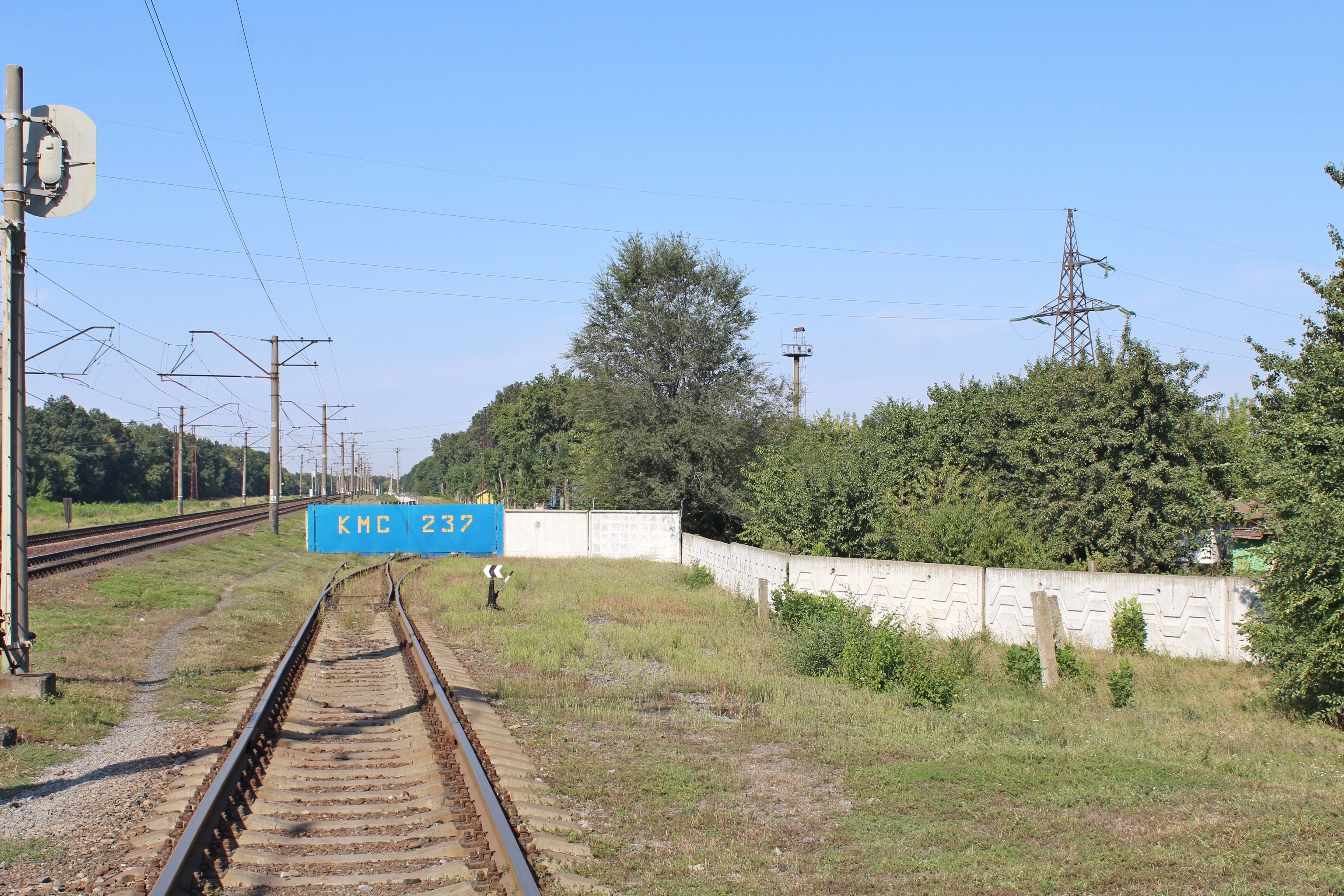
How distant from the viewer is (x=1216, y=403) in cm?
2105

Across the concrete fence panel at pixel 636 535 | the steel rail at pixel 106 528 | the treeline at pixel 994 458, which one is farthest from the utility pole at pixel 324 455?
the concrete fence panel at pixel 636 535

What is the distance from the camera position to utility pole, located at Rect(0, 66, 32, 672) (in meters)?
10.0

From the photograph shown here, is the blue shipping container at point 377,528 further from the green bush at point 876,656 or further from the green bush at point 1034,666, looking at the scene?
the green bush at point 1034,666

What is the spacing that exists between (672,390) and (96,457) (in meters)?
71.6

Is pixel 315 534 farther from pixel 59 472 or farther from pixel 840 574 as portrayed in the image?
pixel 59 472

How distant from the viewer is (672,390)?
4197cm

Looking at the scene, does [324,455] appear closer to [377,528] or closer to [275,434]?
[275,434]

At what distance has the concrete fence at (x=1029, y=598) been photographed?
14617 millimetres

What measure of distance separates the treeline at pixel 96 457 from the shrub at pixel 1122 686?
6745cm

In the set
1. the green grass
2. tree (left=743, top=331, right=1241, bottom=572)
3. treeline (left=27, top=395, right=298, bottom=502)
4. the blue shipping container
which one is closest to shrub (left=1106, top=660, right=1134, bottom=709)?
the green grass

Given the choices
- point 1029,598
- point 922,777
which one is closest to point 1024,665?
point 1029,598

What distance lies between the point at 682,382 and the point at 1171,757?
33.9 metres

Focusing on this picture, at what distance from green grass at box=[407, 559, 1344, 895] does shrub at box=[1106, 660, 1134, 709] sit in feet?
0.98

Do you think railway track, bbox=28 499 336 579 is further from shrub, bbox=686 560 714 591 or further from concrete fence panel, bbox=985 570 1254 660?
concrete fence panel, bbox=985 570 1254 660
